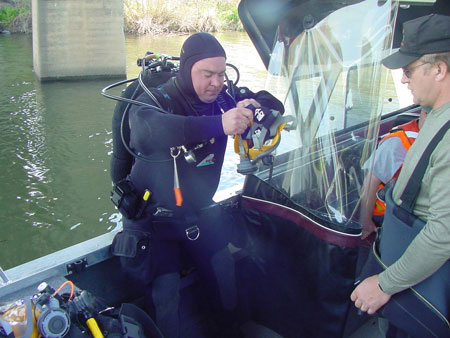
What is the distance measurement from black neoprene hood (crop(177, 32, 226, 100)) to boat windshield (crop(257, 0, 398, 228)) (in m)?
0.35

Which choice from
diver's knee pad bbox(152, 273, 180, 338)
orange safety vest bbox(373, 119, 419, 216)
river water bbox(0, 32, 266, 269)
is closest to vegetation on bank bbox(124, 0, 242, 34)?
river water bbox(0, 32, 266, 269)

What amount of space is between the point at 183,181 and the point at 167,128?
1.26 ft

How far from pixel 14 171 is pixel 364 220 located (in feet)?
23.2

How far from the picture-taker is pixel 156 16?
20.4m

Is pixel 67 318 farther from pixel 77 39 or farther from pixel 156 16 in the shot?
pixel 156 16

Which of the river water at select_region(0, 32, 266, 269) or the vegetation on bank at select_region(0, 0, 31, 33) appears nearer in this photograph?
the river water at select_region(0, 32, 266, 269)

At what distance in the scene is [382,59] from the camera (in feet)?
5.16

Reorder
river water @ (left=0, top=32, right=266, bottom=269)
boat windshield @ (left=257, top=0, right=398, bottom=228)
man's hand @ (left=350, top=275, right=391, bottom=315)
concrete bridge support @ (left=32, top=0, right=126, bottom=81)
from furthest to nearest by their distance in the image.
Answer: concrete bridge support @ (left=32, top=0, right=126, bottom=81) → river water @ (left=0, top=32, right=266, bottom=269) → boat windshield @ (left=257, top=0, right=398, bottom=228) → man's hand @ (left=350, top=275, right=391, bottom=315)

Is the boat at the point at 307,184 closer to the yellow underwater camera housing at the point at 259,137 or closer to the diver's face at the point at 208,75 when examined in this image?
the yellow underwater camera housing at the point at 259,137

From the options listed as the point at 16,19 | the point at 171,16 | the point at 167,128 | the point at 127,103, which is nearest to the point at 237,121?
the point at 167,128

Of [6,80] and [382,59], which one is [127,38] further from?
[382,59]

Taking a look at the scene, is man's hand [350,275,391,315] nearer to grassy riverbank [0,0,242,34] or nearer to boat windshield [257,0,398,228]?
boat windshield [257,0,398,228]

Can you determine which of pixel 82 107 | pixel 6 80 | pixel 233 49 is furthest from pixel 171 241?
pixel 233 49

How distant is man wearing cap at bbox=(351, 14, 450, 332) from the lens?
119cm
